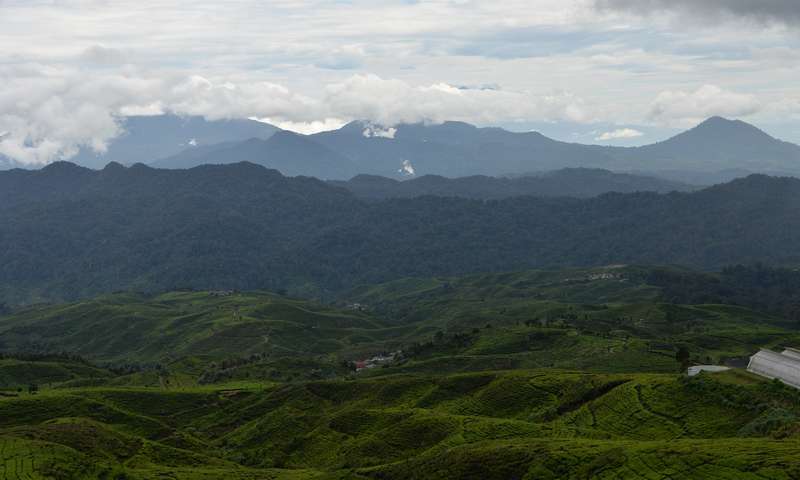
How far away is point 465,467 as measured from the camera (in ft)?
317

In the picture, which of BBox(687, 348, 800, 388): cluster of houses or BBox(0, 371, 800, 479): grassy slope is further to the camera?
BBox(687, 348, 800, 388): cluster of houses

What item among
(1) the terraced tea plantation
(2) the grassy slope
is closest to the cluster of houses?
(1) the terraced tea plantation

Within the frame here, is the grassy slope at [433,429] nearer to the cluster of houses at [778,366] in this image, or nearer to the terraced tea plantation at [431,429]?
the terraced tea plantation at [431,429]

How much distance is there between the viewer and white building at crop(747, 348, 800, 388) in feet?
394

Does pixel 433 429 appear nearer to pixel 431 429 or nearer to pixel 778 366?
pixel 431 429

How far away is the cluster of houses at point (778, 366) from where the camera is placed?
120119 millimetres

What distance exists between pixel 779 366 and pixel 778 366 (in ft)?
0.66

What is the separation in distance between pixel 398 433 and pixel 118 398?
80.9 meters

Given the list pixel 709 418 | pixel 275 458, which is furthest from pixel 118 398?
pixel 709 418

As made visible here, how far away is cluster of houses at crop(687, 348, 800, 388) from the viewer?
120119mm

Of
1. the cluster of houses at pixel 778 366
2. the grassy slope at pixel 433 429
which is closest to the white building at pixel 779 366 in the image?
the cluster of houses at pixel 778 366

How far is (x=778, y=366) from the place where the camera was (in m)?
126

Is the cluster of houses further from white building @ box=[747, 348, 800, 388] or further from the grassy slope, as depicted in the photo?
the grassy slope

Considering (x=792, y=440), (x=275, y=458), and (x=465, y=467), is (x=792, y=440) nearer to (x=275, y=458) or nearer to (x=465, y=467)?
(x=465, y=467)
